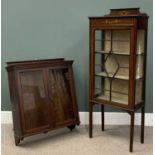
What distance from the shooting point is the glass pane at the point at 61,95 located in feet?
9.55

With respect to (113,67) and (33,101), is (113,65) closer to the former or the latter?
(113,67)

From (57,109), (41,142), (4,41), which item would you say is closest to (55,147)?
(41,142)

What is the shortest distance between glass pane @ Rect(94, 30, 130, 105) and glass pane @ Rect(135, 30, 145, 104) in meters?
0.10

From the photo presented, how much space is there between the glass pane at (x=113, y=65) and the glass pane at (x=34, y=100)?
576 mm

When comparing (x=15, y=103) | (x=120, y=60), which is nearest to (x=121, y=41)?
(x=120, y=60)

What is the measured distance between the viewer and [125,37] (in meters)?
2.73

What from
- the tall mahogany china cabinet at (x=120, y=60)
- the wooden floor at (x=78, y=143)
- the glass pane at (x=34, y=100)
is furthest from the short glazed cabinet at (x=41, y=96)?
the tall mahogany china cabinet at (x=120, y=60)

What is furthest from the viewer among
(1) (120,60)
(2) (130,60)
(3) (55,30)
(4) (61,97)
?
(3) (55,30)

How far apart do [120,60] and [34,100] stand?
971 mm

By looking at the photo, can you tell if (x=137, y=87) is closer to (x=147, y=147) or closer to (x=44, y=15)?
(x=147, y=147)

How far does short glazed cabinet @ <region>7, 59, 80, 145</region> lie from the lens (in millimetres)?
2727

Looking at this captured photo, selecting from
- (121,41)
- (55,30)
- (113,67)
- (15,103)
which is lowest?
(15,103)

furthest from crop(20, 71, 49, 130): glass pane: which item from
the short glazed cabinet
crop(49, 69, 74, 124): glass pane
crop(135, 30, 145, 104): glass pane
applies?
crop(135, 30, 145, 104): glass pane

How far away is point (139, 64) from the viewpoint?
2.71 meters
